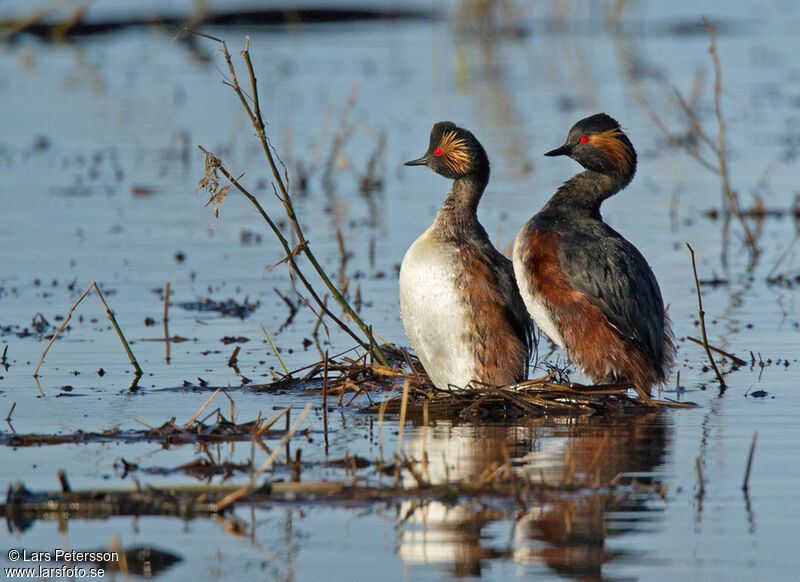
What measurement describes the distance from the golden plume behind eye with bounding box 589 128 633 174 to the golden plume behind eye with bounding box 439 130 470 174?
31.3 inches

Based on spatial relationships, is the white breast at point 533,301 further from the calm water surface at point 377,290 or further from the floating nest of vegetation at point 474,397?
the calm water surface at point 377,290

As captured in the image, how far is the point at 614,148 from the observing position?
8055 millimetres

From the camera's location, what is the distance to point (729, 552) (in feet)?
16.4

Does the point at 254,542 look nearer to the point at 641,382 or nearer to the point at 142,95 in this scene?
the point at 641,382

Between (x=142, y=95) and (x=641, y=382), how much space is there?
62.4ft

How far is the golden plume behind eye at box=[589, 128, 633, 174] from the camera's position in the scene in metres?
8.05

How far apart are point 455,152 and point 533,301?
102 cm

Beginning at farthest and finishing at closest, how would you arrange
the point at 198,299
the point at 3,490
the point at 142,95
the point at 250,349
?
the point at 142,95, the point at 198,299, the point at 250,349, the point at 3,490

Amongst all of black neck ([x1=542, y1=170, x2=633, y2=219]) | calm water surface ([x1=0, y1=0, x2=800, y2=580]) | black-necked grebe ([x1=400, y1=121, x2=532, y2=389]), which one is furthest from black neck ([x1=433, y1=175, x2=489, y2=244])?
→ calm water surface ([x1=0, y1=0, x2=800, y2=580])

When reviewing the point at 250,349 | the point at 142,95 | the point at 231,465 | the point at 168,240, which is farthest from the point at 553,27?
the point at 231,465

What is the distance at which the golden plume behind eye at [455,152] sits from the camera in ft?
25.9

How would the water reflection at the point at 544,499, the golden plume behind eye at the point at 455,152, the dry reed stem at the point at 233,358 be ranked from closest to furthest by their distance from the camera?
the water reflection at the point at 544,499, the golden plume behind eye at the point at 455,152, the dry reed stem at the point at 233,358

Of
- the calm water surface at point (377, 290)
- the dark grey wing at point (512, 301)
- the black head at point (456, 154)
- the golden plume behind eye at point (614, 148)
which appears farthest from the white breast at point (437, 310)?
the golden plume behind eye at point (614, 148)

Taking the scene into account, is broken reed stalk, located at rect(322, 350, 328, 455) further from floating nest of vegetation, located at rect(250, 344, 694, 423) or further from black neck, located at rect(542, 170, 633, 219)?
black neck, located at rect(542, 170, 633, 219)
